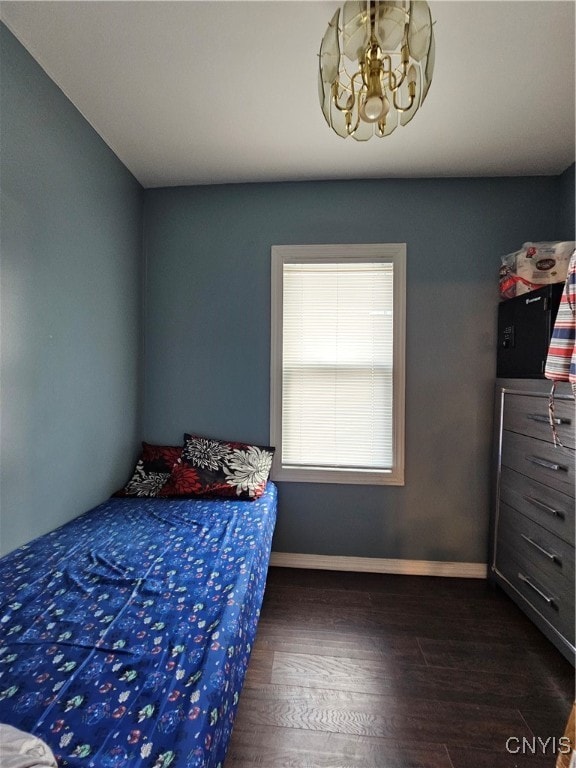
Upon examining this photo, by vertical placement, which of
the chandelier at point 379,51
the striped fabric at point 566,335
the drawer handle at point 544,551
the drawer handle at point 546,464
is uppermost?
the chandelier at point 379,51

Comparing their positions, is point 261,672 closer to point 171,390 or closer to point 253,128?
point 171,390

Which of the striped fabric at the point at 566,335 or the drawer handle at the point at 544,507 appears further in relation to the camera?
the drawer handle at the point at 544,507

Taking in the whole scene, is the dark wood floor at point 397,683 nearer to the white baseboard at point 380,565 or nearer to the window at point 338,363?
the white baseboard at point 380,565

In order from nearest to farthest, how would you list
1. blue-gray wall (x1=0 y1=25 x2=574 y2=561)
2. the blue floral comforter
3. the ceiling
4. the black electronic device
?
the blue floral comforter → the ceiling → the black electronic device → blue-gray wall (x1=0 y1=25 x2=574 y2=561)

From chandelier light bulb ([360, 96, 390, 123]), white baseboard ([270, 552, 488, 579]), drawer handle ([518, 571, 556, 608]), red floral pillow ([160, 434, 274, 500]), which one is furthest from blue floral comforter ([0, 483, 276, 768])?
chandelier light bulb ([360, 96, 390, 123])

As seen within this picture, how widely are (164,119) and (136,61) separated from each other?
0.35 m

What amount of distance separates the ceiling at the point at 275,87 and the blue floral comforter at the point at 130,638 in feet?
7.07

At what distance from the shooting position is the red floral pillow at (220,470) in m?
2.30

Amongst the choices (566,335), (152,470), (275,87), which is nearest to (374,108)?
(275,87)

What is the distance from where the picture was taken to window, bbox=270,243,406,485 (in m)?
2.52

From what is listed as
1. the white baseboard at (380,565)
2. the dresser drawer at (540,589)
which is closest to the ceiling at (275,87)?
the dresser drawer at (540,589)

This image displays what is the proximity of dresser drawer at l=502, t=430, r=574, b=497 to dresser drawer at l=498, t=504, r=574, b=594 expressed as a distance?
252mm

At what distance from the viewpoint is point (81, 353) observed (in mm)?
1980

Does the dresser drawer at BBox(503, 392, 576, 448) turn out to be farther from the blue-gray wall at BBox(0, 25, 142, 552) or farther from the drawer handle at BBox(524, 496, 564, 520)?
the blue-gray wall at BBox(0, 25, 142, 552)
